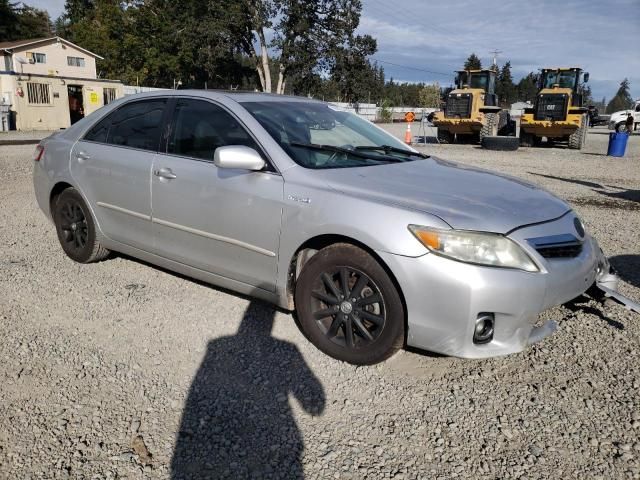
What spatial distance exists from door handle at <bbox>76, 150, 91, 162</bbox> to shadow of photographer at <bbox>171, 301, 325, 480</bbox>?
6.92 feet

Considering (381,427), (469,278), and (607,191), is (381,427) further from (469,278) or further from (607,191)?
(607,191)

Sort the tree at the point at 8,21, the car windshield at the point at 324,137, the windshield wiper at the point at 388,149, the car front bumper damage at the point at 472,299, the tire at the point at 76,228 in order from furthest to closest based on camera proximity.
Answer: the tree at the point at 8,21 → the tire at the point at 76,228 → the windshield wiper at the point at 388,149 → the car windshield at the point at 324,137 → the car front bumper damage at the point at 472,299

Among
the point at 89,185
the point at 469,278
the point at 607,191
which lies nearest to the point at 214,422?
the point at 469,278

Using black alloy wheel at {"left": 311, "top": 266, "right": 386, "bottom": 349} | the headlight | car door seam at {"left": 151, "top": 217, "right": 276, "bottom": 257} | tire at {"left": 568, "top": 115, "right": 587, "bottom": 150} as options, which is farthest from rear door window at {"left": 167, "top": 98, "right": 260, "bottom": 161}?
tire at {"left": 568, "top": 115, "right": 587, "bottom": 150}

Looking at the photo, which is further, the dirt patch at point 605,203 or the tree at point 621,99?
the tree at point 621,99

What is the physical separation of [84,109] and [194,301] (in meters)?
30.3

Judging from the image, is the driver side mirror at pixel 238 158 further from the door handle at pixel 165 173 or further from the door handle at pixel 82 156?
the door handle at pixel 82 156

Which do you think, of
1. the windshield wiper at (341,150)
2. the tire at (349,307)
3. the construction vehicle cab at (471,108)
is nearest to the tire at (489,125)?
the construction vehicle cab at (471,108)

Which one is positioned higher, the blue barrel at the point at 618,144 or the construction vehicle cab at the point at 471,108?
the construction vehicle cab at the point at 471,108

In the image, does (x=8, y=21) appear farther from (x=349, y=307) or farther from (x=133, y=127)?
(x=349, y=307)

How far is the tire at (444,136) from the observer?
2278 cm

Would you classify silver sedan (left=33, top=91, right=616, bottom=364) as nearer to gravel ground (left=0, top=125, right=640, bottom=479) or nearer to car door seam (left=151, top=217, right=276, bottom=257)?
car door seam (left=151, top=217, right=276, bottom=257)

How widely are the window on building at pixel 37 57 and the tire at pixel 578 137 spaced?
33.3m

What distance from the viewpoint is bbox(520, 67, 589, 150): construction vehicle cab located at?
19609 mm
